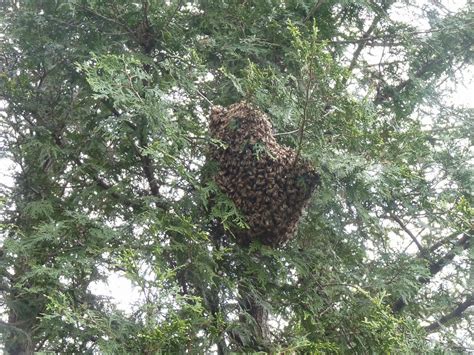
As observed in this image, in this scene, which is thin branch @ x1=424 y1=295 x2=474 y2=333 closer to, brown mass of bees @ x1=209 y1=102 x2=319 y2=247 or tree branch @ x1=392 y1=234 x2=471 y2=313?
tree branch @ x1=392 y1=234 x2=471 y2=313

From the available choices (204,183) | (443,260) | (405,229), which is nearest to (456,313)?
(443,260)

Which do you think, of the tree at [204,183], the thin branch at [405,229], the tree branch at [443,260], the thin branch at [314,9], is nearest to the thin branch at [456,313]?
the tree at [204,183]

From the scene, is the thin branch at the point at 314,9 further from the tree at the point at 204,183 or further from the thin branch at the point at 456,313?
the thin branch at the point at 456,313

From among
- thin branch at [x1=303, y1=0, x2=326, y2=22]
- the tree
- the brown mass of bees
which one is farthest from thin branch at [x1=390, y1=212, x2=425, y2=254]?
the brown mass of bees

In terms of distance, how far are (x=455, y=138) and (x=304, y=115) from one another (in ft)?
9.36

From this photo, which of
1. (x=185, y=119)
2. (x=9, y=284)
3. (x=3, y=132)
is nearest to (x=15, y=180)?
(x=3, y=132)

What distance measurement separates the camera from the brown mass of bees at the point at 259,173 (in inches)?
147

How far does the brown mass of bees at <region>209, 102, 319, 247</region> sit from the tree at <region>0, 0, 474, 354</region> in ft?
0.29

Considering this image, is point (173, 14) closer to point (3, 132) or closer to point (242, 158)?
point (242, 158)

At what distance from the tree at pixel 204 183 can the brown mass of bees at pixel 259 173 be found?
0.09 metres

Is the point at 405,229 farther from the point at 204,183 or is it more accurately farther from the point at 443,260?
the point at 204,183

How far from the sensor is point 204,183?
410 centimetres

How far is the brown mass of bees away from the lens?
372cm

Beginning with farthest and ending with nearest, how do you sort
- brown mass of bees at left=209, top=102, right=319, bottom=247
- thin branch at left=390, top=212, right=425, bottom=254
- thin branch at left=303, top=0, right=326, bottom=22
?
thin branch at left=390, top=212, right=425, bottom=254
thin branch at left=303, top=0, right=326, bottom=22
brown mass of bees at left=209, top=102, right=319, bottom=247
